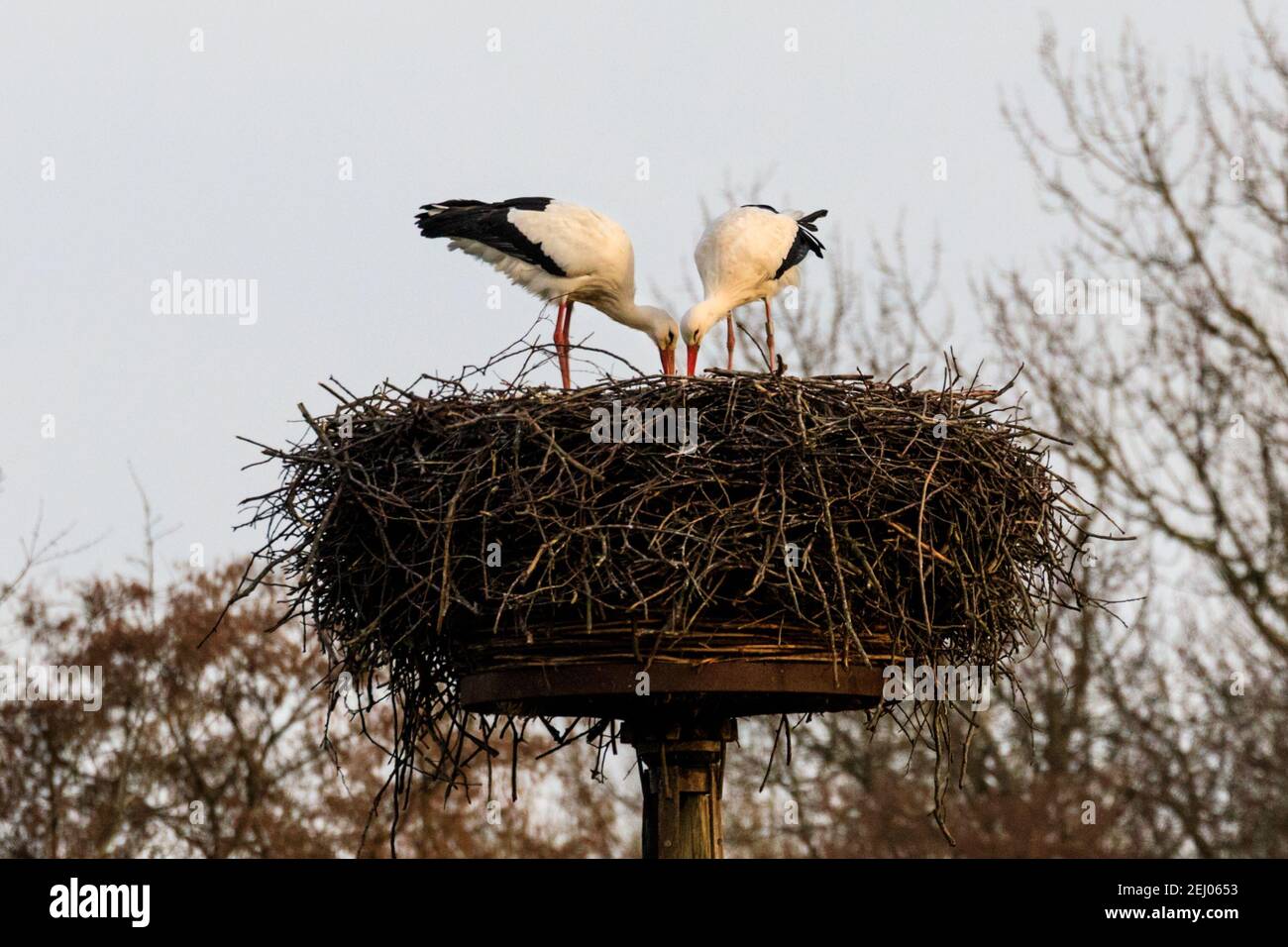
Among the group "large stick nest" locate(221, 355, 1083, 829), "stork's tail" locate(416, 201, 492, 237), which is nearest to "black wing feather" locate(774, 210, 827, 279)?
"stork's tail" locate(416, 201, 492, 237)

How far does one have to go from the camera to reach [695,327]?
6637mm

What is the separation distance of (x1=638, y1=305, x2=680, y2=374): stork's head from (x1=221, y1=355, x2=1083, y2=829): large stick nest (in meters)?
2.08

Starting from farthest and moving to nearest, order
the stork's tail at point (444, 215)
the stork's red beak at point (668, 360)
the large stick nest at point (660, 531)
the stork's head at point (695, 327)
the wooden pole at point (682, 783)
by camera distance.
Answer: the stork's tail at point (444, 215) < the stork's red beak at point (668, 360) < the stork's head at point (695, 327) < the wooden pole at point (682, 783) < the large stick nest at point (660, 531)

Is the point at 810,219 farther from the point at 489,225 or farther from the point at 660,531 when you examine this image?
the point at 660,531

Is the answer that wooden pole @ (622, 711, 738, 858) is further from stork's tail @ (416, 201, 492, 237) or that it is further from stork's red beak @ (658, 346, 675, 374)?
stork's tail @ (416, 201, 492, 237)

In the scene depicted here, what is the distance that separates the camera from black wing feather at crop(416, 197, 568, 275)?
7.08 meters

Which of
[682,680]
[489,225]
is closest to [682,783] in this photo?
[682,680]

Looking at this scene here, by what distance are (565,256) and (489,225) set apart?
0.55m

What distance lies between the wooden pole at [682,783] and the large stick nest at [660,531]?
43 centimetres

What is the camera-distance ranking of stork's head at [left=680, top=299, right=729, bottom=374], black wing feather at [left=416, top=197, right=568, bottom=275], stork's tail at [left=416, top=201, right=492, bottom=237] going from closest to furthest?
stork's head at [left=680, top=299, right=729, bottom=374], black wing feather at [left=416, top=197, right=568, bottom=275], stork's tail at [left=416, top=201, right=492, bottom=237]

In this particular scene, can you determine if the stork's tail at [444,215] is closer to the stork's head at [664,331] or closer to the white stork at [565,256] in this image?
the white stork at [565,256]

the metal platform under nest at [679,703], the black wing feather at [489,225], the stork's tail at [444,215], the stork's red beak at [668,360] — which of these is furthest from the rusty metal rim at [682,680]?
the stork's tail at [444,215]

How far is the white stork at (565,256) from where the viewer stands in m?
6.92
